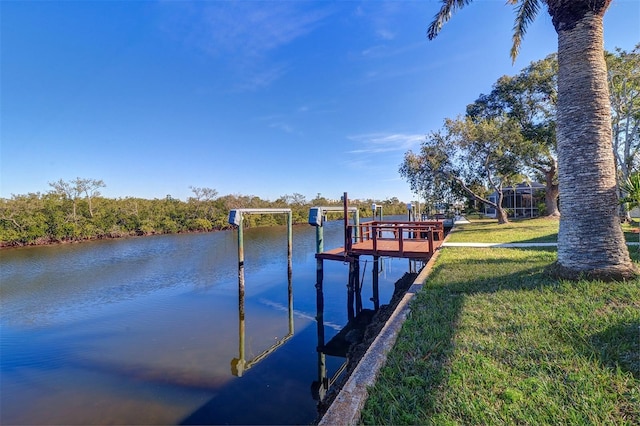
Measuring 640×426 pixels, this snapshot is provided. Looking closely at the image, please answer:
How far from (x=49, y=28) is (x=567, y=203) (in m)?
19.0

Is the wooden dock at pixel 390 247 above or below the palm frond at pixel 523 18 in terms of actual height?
below

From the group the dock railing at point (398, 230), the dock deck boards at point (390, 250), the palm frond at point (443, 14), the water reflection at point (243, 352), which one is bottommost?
the water reflection at point (243, 352)

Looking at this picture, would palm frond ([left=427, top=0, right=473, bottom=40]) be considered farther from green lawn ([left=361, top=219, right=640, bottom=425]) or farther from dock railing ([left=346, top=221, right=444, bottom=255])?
green lawn ([left=361, top=219, right=640, bottom=425])

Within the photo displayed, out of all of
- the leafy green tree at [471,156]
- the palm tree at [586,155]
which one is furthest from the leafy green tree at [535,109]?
the palm tree at [586,155]

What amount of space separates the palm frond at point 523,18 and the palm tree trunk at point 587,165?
3.23m

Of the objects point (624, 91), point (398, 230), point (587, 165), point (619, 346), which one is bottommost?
point (619, 346)

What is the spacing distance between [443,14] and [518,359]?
347 inches

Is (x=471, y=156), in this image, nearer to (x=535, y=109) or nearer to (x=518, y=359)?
(x=535, y=109)

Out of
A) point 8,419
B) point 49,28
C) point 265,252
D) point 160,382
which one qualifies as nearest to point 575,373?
point 160,382

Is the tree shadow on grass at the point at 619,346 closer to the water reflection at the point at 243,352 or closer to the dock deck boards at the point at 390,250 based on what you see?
the dock deck boards at the point at 390,250

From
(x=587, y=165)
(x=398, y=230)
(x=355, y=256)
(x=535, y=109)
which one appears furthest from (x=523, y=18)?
(x=535, y=109)

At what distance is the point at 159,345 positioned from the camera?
7734 mm

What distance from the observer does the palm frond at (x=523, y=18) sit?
789 cm

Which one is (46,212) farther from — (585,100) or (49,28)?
(585,100)
